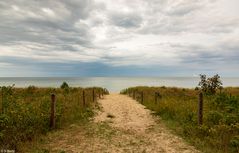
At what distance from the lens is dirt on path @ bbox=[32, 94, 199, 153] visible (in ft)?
35.1

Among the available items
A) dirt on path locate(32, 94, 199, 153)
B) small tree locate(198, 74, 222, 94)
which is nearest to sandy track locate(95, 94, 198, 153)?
dirt on path locate(32, 94, 199, 153)

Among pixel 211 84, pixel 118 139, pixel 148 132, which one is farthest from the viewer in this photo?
pixel 211 84

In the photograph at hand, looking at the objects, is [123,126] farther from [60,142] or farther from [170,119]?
[60,142]

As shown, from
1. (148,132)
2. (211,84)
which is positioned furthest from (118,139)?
(211,84)

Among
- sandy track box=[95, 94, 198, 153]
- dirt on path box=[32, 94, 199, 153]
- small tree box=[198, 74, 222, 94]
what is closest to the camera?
dirt on path box=[32, 94, 199, 153]

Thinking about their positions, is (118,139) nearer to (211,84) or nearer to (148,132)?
(148,132)

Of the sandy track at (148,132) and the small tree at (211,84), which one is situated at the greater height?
the small tree at (211,84)

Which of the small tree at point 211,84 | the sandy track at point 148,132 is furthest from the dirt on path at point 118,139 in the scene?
the small tree at point 211,84

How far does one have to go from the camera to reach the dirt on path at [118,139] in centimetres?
1070

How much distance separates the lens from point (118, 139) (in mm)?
12211

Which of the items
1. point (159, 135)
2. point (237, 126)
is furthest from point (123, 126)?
point (237, 126)

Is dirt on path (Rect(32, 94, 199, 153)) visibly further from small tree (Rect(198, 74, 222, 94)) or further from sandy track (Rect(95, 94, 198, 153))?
small tree (Rect(198, 74, 222, 94))

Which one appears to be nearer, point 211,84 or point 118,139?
point 118,139

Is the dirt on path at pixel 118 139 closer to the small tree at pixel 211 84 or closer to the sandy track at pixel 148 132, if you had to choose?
the sandy track at pixel 148 132
